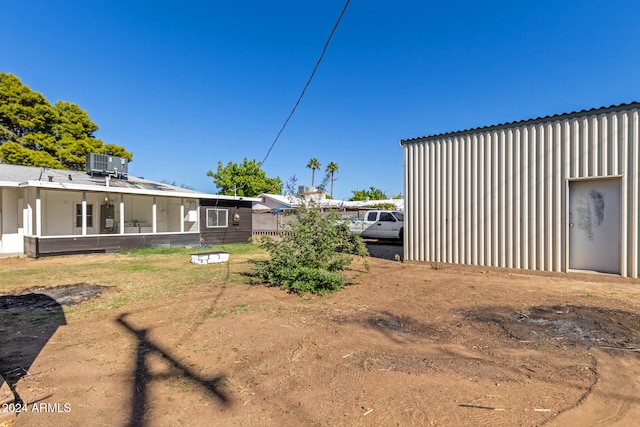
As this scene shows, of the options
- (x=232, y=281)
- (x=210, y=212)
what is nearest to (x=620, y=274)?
(x=232, y=281)

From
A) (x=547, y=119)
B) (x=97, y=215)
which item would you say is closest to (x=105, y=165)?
(x=97, y=215)

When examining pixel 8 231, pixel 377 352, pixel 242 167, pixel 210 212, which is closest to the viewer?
pixel 377 352

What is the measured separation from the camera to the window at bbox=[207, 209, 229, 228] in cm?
1716

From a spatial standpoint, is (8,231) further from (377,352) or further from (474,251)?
(474,251)

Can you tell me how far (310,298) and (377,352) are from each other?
2.64 m

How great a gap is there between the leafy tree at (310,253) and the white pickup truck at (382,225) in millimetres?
8379

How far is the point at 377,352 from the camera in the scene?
3.49 meters

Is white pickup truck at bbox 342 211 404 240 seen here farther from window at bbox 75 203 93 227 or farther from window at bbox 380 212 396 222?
window at bbox 75 203 93 227

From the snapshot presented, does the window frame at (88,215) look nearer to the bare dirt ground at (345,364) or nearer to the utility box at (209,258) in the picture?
the utility box at (209,258)

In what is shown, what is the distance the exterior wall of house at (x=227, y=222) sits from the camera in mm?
16938

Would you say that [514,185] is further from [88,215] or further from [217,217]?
[88,215]

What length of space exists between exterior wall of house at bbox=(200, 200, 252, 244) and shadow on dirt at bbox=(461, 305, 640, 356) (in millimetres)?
14569

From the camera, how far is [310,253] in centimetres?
699

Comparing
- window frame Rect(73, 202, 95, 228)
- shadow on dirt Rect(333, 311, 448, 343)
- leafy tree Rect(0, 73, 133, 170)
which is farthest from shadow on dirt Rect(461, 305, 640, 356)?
leafy tree Rect(0, 73, 133, 170)
